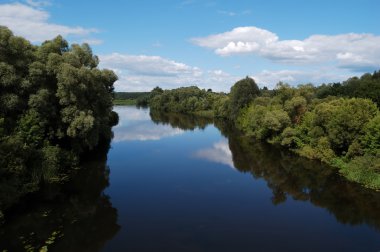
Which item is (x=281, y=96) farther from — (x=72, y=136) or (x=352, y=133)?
(x=72, y=136)

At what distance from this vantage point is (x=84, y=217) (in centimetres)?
2405

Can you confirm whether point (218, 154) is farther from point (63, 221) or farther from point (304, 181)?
point (63, 221)

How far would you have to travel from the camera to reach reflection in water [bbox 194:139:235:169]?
152 feet

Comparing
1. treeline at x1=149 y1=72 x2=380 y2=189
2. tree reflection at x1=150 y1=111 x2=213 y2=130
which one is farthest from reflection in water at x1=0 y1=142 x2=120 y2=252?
tree reflection at x1=150 y1=111 x2=213 y2=130

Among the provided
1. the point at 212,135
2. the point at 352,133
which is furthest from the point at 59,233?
the point at 212,135

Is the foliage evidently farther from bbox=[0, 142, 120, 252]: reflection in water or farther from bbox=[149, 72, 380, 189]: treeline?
bbox=[0, 142, 120, 252]: reflection in water

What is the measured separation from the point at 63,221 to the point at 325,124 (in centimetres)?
3331

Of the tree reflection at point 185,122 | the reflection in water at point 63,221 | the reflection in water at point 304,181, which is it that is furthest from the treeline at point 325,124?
the reflection in water at point 63,221

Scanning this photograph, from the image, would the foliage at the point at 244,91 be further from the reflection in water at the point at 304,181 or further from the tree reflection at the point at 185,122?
the reflection in water at the point at 304,181

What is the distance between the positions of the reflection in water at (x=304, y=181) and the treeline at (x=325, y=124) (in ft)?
6.00

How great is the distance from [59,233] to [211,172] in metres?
21.1

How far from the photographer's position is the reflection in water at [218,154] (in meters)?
46.2

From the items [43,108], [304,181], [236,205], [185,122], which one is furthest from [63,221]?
[185,122]

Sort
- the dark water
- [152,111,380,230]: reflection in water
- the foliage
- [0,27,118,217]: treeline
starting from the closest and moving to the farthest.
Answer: the dark water
[152,111,380,230]: reflection in water
[0,27,118,217]: treeline
the foliage
